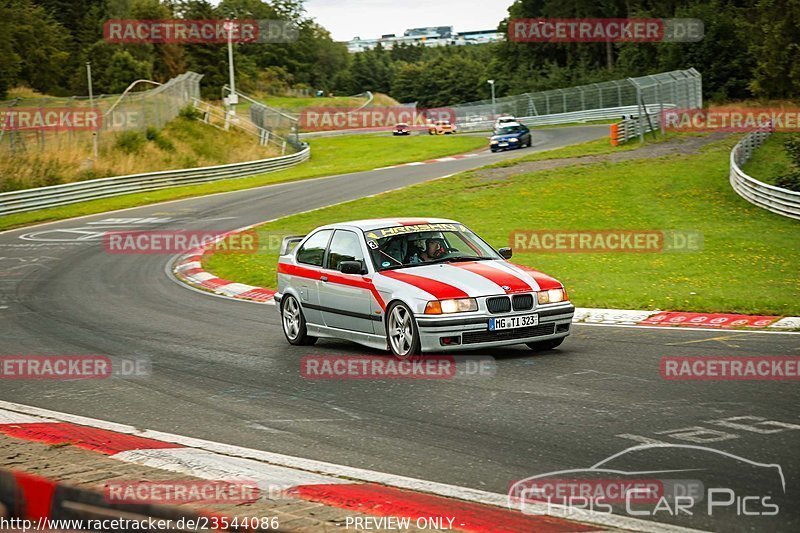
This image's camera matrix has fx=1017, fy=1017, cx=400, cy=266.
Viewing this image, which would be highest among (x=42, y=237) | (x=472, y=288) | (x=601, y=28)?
(x=601, y=28)

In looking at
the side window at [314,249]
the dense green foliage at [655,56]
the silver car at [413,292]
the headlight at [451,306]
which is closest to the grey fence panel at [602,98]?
the dense green foliage at [655,56]

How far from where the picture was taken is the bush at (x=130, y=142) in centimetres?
4072

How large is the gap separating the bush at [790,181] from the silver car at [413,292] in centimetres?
1688

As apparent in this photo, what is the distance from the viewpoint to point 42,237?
27.0 meters

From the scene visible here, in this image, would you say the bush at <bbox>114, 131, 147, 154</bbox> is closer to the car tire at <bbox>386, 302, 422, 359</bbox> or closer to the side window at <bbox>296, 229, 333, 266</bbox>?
the side window at <bbox>296, 229, 333, 266</bbox>

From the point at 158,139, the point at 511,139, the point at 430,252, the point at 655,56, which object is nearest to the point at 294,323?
the point at 430,252

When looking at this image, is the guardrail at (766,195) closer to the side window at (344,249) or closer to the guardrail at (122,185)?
the side window at (344,249)

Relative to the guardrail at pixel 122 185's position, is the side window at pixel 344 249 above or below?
above

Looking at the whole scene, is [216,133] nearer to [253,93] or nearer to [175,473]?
[175,473]

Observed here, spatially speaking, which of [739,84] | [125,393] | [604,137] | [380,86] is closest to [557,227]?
[125,393]

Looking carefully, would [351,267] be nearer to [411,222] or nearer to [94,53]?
[411,222]

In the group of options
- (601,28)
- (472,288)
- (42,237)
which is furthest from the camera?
(601,28)

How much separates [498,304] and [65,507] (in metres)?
6.25

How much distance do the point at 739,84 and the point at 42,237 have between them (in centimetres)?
5463
